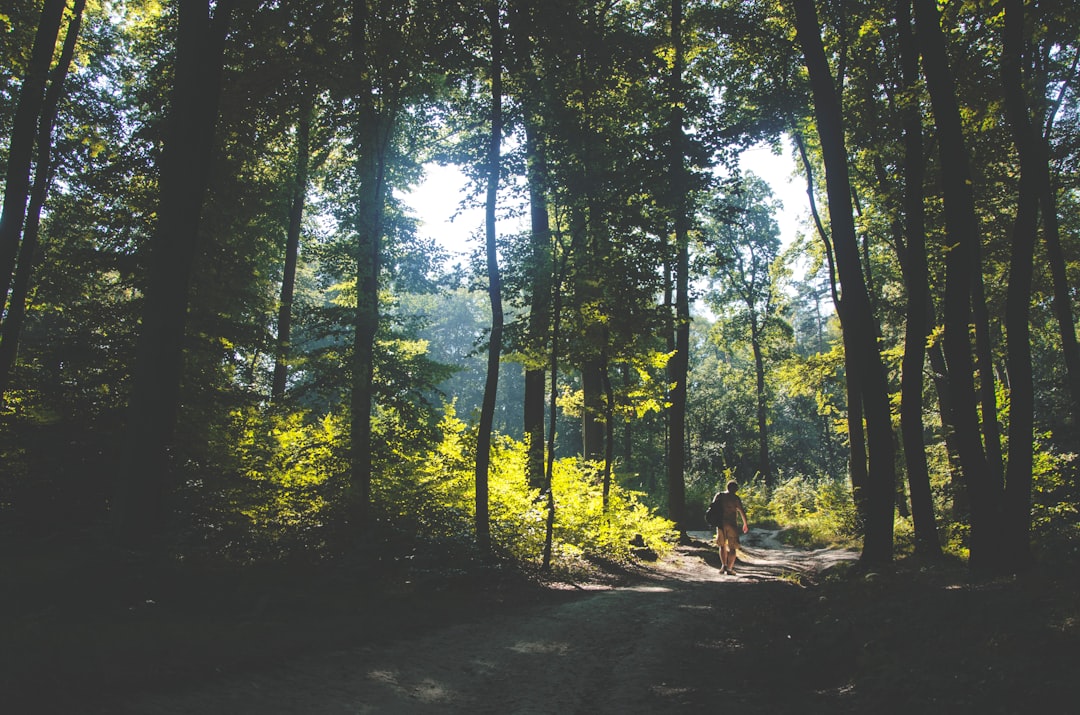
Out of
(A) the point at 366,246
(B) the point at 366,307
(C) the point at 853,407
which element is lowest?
(C) the point at 853,407

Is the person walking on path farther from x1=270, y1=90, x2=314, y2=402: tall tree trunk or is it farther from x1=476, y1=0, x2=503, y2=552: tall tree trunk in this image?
x1=270, y1=90, x2=314, y2=402: tall tree trunk

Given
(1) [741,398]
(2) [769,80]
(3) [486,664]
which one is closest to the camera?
(3) [486,664]

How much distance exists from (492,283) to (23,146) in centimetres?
881

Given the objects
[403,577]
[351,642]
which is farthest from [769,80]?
[351,642]

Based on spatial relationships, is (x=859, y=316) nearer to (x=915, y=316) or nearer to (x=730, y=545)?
(x=915, y=316)

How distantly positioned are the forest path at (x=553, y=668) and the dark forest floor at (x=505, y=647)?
0.03 meters

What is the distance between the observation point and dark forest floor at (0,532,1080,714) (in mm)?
4082

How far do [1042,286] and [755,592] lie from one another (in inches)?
621

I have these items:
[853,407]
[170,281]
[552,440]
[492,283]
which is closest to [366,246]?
[492,283]

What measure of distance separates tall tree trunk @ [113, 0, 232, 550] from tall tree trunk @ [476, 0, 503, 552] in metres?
4.51

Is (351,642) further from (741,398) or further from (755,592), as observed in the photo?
(741,398)

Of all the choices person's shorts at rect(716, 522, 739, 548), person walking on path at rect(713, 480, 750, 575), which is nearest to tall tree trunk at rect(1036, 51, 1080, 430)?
person walking on path at rect(713, 480, 750, 575)

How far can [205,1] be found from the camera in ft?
28.7

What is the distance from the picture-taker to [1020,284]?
8.16 meters
